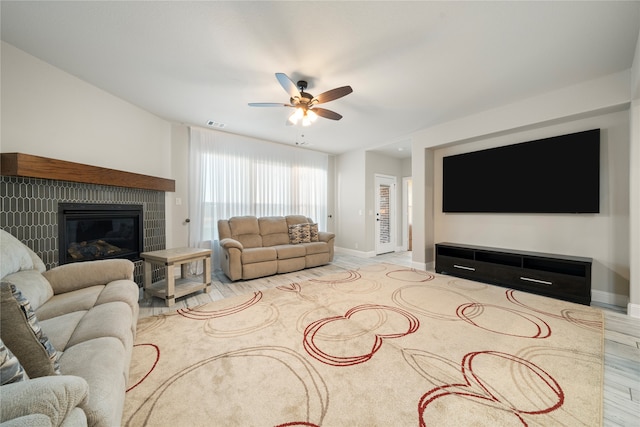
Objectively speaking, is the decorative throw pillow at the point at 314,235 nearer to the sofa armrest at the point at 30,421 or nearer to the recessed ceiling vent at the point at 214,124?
the recessed ceiling vent at the point at 214,124

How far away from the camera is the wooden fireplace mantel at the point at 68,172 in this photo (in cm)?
204

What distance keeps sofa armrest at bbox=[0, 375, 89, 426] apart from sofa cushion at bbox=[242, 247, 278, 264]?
117 inches

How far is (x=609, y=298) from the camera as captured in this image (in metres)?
2.86

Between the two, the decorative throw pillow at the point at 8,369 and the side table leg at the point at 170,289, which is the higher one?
the decorative throw pillow at the point at 8,369

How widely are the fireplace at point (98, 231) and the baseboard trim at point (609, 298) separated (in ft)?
19.4

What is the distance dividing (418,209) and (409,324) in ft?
8.66

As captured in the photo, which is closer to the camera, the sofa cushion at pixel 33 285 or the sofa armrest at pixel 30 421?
the sofa armrest at pixel 30 421

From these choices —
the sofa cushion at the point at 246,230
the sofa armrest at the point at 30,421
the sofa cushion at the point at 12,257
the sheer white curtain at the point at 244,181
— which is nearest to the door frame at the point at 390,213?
the sheer white curtain at the point at 244,181

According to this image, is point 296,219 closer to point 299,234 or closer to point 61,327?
point 299,234

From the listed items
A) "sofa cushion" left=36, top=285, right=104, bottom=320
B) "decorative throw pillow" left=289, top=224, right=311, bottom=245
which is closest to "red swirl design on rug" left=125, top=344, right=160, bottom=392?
"sofa cushion" left=36, top=285, right=104, bottom=320

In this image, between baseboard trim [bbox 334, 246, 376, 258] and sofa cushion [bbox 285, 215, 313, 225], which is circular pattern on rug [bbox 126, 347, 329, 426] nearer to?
sofa cushion [bbox 285, 215, 313, 225]

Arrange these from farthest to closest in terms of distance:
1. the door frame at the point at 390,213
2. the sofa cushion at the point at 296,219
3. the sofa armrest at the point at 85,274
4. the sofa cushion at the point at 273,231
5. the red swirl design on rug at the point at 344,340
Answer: the door frame at the point at 390,213 < the sofa cushion at the point at 296,219 < the sofa cushion at the point at 273,231 < the sofa armrest at the point at 85,274 < the red swirl design on rug at the point at 344,340

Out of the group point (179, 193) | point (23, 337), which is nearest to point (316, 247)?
point (179, 193)

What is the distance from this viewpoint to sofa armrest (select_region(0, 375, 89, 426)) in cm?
65
